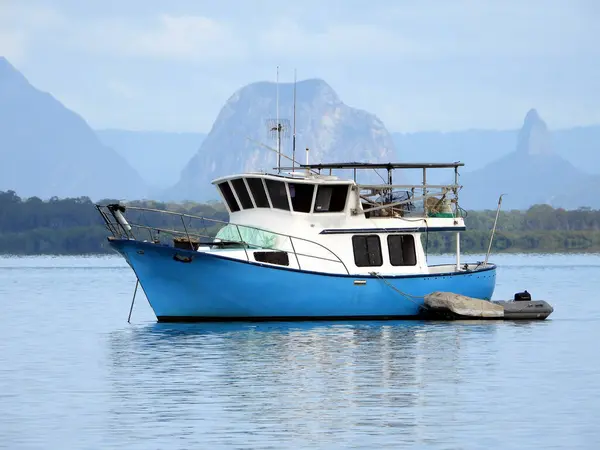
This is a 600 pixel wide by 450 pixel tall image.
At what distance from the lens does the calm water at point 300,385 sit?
2106 cm

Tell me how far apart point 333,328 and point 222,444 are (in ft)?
58.3

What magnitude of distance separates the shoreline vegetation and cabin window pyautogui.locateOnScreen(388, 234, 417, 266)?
101578 mm

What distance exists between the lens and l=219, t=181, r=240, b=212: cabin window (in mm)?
40469

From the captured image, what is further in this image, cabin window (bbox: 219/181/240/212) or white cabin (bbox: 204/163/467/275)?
cabin window (bbox: 219/181/240/212)

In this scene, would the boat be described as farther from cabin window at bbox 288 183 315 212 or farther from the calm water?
the calm water

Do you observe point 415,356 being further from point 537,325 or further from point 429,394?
point 537,325

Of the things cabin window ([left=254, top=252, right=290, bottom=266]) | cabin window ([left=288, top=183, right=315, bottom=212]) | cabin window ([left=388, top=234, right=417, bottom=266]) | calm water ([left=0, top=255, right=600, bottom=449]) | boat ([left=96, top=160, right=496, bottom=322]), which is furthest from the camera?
cabin window ([left=388, top=234, right=417, bottom=266])

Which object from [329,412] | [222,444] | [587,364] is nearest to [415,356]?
[587,364]

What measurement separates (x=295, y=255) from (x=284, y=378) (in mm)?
10560

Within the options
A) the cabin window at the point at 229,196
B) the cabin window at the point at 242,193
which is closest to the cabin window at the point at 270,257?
the cabin window at the point at 242,193

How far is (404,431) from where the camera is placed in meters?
21.2

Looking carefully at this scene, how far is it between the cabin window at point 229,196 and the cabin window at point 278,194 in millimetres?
1792

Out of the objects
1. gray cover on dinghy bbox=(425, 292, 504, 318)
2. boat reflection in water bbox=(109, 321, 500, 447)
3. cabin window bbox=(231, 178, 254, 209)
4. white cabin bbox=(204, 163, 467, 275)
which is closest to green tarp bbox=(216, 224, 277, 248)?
white cabin bbox=(204, 163, 467, 275)

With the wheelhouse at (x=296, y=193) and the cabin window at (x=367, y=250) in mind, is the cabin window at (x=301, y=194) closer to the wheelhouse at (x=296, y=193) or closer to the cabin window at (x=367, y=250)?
the wheelhouse at (x=296, y=193)
